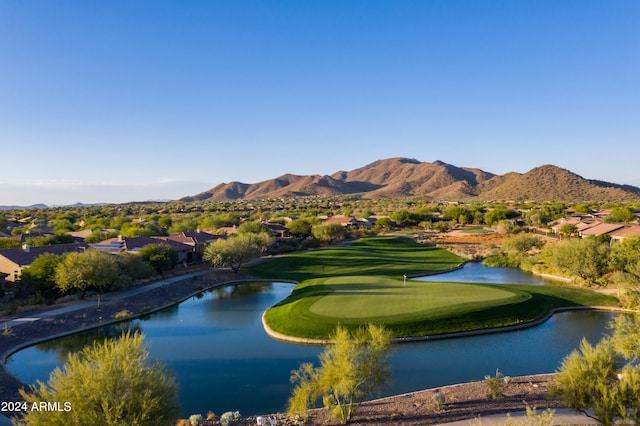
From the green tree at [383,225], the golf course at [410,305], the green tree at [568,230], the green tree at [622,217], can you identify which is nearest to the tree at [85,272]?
the golf course at [410,305]

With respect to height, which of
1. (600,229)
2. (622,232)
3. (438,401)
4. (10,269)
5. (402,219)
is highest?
(402,219)

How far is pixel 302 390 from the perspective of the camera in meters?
16.7

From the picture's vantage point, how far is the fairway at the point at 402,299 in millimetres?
31562

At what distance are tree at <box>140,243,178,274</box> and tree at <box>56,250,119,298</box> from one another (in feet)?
29.1

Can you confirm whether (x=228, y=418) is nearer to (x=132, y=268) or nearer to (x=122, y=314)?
(x=122, y=314)

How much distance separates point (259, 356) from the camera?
85.1 ft

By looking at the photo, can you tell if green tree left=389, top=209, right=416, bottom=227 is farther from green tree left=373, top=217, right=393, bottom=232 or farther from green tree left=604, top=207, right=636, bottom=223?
green tree left=604, top=207, right=636, bottom=223

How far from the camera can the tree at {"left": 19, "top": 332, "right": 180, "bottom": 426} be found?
11.4 m

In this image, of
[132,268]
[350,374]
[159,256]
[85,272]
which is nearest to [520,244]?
[159,256]

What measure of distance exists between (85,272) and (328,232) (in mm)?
52306

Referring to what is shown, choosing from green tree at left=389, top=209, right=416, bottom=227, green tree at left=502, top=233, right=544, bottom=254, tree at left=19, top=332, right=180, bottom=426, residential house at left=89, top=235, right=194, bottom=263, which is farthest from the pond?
green tree at left=389, top=209, right=416, bottom=227

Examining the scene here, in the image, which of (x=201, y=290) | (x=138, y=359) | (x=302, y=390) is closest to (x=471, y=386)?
(x=302, y=390)

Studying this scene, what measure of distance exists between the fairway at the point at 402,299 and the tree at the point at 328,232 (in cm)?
4092

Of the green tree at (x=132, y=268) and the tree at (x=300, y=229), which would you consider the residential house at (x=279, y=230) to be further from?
the green tree at (x=132, y=268)
